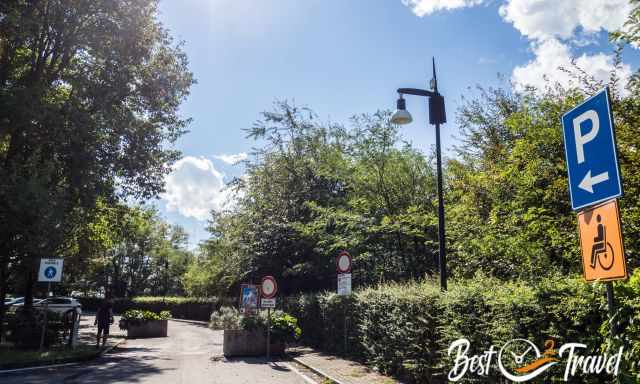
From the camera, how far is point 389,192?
18.7m

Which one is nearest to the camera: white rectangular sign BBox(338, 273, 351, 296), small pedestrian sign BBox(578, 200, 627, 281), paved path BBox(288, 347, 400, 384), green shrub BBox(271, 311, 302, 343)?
small pedestrian sign BBox(578, 200, 627, 281)

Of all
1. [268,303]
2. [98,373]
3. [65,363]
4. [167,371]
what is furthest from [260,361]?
[65,363]

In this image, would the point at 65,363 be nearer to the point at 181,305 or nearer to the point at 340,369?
the point at 340,369

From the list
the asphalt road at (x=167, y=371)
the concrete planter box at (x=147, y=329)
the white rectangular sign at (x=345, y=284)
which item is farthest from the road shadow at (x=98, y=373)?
the concrete planter box at (x=147, y=329)

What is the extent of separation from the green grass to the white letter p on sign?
15337mm

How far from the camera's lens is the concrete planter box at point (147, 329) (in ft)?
80.8

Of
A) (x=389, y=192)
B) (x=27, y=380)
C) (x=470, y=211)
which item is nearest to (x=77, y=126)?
(x=27, y=380)

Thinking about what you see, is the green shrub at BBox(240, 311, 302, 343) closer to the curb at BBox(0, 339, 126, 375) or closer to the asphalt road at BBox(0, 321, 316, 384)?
the asphalt road at BBox(0, 321, 316, 384)

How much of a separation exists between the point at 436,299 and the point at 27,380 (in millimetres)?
9666

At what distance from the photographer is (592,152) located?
3805 millimetres

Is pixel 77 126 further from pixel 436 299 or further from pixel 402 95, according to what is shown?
pixel 436 299

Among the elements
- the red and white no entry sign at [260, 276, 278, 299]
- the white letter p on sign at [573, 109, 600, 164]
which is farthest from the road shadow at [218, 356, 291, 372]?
the white letter p on sign at [573, 109, 600, 164]

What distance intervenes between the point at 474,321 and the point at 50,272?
1418 cm

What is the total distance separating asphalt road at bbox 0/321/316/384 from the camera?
11.0m
